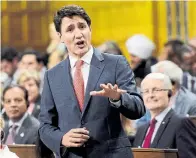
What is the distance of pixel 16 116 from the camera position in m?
6.35

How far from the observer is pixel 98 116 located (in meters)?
3.67

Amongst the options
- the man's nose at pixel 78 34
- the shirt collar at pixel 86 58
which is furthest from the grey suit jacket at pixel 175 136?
the man's nose at pixel 78 34

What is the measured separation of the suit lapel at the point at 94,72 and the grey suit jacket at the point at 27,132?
2355 mm

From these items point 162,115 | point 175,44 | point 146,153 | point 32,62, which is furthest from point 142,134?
point 32,62

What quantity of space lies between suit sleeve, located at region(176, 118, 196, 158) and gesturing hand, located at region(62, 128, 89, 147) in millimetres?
1387

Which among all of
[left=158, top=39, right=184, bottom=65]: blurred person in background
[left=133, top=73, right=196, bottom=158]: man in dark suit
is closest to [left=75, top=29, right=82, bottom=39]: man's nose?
[left=133, top=73, right=196, bottom=158]: man in dark suit

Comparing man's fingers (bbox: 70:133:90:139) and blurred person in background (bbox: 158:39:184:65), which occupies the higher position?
man's fingers (bbox: 70:133:90:139)

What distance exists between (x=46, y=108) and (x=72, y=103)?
0.16m

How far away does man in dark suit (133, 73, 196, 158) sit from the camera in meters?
5.00

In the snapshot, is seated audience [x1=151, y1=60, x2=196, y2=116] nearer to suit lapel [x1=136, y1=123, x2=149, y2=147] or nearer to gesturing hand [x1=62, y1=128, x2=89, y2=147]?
suit lapel [x1=136, y1=123, x2=149, y2=147]

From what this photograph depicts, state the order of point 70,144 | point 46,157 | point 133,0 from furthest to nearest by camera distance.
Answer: point 133,0 → point 46,157 → point 70,144

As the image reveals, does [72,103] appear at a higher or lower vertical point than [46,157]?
higher

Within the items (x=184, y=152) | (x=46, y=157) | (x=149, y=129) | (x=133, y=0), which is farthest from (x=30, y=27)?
(x=46, y=157)

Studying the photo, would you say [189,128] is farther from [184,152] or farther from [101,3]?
[101,3]
